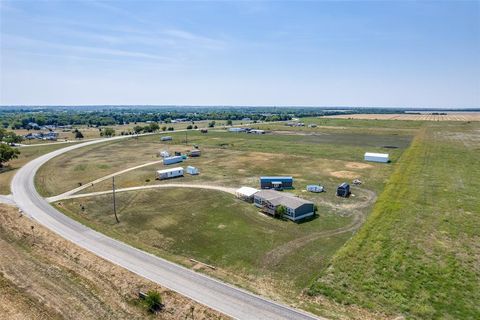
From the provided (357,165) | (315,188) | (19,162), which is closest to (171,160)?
(315,188)

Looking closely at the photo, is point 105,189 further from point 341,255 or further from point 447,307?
point 447,307

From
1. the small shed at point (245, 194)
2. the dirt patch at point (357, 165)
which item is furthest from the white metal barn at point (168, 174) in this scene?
the dirt patch at point (357, 165)

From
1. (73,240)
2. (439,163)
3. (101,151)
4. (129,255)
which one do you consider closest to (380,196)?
(439,163)

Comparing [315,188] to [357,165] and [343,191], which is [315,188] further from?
[357,165]

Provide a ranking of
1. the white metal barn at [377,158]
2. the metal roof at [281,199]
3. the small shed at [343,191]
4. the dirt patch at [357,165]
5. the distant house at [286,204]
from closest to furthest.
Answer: the distant house at [286,204], the metal roof at [281,199], the small shed at [343,191], the dirt patch at [357,165], the white metal barn at [377,158]

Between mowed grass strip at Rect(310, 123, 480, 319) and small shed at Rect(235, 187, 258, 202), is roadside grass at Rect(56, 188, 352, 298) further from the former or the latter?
mowed grass strip at Rect(310, 123, 480, 319)

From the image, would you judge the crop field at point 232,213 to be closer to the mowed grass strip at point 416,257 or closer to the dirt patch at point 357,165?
the dirt patch at point 357,165
